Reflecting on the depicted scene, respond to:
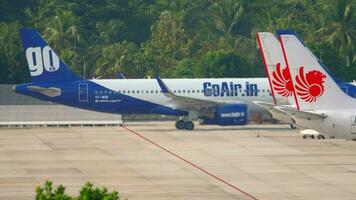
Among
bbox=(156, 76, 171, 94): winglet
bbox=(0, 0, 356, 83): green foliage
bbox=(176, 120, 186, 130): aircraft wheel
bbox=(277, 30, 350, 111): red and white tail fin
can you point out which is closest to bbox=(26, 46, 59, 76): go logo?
bbox=(156, 76, 171, 94): winglet

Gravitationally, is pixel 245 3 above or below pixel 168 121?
above

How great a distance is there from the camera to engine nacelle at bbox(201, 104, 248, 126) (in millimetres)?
69438

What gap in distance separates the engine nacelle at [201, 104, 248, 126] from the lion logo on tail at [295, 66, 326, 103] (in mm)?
19916

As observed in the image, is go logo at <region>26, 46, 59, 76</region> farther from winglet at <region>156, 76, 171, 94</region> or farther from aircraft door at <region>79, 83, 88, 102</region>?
winglet at <region>156, 76, 171, 94</region>

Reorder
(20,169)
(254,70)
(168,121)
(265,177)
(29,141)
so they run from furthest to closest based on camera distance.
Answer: (254,70)
(168,121)
(29,141)
(20,169)
(265,177)

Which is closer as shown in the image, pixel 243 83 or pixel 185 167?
pixel 185 167

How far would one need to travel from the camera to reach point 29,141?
62781mm

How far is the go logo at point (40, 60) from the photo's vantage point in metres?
70.2

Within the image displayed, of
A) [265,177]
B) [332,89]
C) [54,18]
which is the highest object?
[54,18]

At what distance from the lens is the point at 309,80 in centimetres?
4934

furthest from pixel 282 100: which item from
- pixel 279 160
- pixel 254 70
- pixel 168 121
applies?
pixel 254 70

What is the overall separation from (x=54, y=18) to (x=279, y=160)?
200ft

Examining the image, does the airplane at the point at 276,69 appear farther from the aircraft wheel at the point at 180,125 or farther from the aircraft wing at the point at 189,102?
the aircraft wheel at the point at 180,125

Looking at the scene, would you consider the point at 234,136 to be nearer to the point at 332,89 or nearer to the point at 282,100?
the point at 282,100
